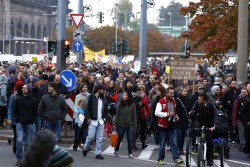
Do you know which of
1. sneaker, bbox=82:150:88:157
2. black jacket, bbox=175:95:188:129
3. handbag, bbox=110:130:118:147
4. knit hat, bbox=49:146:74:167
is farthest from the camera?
handbag, bbox=110:130:118:147

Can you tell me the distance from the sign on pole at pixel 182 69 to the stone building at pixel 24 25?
8565 centimetres

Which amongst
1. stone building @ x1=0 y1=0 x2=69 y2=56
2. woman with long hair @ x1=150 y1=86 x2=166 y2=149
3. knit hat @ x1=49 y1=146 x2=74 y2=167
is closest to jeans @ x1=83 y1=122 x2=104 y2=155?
woman with long hair @ x1=150 y1=86 x2=166 y2=149

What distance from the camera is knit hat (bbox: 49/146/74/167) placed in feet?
24.8

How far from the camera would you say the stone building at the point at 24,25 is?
124 metres

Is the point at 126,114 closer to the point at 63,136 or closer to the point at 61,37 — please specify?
the point at 63,136

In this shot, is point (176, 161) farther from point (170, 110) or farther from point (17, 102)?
point (17, 102)

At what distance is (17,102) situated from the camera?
17328 millimetres

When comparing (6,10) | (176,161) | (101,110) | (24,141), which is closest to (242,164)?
(176,161)

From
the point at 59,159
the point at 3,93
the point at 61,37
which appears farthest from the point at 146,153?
the point at 59,159

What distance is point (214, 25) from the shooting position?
1500 inches

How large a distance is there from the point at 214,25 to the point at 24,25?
99274 millimetres

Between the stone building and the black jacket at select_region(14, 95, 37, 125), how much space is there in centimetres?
9658

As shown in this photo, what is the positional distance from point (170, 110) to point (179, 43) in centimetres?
11453

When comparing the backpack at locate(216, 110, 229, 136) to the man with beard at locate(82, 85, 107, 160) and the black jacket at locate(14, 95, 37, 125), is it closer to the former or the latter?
the man with beard at locate(82, 85, 107, 160)
